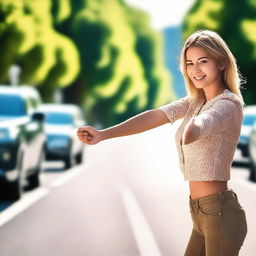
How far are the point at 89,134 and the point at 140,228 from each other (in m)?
5.96

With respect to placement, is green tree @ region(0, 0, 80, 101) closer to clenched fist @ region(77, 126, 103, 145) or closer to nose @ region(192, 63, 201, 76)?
clenched fist @ region(77, 126, 103, 145)

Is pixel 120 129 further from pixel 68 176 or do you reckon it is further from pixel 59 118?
pixel 59 118

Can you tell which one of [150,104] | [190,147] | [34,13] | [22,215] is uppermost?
[34,13]

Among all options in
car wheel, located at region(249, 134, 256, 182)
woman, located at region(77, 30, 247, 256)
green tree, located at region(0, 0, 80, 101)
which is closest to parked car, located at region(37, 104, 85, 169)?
car wheel, located at region(249, 134, 256, 182)

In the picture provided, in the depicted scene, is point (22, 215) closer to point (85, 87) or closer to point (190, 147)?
point (190, 147)

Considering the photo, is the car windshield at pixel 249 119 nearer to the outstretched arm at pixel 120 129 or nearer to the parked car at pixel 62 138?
the parked car at pixel 62 138

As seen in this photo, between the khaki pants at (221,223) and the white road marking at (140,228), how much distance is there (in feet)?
13.6

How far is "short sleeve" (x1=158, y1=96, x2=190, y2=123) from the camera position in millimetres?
3830

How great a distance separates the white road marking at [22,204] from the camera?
10.5 meters

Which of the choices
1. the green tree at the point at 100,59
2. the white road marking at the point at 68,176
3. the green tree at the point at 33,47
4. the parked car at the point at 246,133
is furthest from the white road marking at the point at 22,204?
the green tree at the point at 100,59

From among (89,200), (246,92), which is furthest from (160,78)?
(89,200)

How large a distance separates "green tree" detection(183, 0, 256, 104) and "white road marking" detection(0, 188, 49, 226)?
127 feet

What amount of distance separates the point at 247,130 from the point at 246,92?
104ft

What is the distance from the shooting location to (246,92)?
52.3 metres
